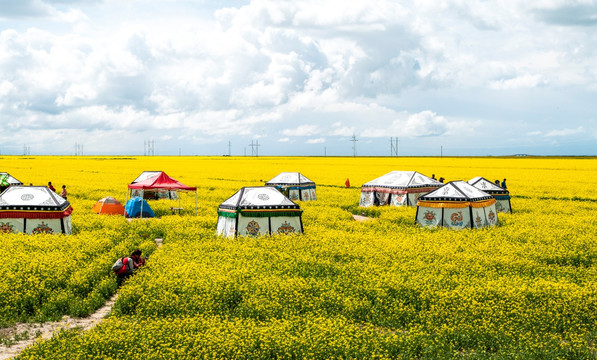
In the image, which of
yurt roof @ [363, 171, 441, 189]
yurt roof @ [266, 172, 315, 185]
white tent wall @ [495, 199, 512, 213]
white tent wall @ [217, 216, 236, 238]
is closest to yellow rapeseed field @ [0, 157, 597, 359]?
white tent wall @ [217, 216, 236, 238]

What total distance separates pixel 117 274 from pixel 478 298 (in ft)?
37.6

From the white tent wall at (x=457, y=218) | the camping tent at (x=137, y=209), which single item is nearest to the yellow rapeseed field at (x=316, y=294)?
the white tent wall at (x=457, y=218)

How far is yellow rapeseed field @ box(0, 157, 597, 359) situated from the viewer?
37.4 ft

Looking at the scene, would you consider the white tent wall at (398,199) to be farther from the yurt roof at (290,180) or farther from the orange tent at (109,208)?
the orange tent at (109,208)

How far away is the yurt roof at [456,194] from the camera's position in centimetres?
2797

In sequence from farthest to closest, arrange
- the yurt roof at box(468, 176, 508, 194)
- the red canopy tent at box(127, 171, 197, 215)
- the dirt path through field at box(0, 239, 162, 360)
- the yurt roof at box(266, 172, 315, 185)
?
the yurt roof at box(266, 172, 315, 185) → the yurt roof at box(468, 176, 508, 194) → the red canopy tent at box(127, 171, 197, 215) → the dirt path through field at box(0, 239, 162, 360)

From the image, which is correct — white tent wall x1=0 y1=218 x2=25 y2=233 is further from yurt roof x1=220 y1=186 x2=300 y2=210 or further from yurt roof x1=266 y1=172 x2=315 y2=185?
yurt roof x1=266 y1=172 x2=315 y2=185

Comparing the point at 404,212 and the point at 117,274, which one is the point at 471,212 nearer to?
the point at 404,212

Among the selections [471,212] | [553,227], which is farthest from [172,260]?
[553,227]

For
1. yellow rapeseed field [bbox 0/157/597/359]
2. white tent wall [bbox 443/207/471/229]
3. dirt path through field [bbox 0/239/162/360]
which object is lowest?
dirt path through field [bbox 0/239/162/360]

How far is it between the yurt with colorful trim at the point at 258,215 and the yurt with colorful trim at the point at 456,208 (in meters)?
8.18

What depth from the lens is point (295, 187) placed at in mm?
40562

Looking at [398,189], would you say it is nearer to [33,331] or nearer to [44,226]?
[44,226]

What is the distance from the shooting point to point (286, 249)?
69.1 feet
